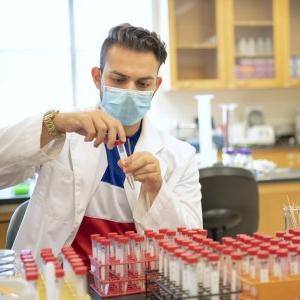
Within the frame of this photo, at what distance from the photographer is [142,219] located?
1.35m

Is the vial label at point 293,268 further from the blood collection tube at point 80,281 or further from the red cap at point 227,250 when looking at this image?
the blood collection tube at point 80,281

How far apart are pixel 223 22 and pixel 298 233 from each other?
3.78 m

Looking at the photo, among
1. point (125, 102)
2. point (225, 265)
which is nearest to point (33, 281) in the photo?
point (225, 265)

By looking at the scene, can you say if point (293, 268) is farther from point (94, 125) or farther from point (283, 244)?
point (94, 125)

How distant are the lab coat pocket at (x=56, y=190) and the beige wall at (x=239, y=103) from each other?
3.26 m

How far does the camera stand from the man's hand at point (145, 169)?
1.22 metres

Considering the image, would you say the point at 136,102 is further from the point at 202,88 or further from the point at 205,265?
the point at 202,88

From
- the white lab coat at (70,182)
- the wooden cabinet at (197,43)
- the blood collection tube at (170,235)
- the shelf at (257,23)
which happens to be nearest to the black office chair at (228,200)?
the white lab coat at (70,182)

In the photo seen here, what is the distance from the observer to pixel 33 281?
796mm

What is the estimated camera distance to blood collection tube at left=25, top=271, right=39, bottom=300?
0.79 metres

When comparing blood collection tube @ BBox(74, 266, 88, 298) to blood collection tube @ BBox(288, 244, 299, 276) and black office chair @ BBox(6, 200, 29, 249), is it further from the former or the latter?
black office chair @ BBox(6, 200, 29, 249)

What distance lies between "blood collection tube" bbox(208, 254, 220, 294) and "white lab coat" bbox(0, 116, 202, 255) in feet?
1.70

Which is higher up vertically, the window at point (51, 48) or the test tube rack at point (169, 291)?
the window at point (51, 48)

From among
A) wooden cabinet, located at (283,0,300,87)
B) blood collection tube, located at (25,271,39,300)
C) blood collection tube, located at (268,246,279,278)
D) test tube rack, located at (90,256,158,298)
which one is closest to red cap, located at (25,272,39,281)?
blood collection tube, located at (25,271,39,300)
